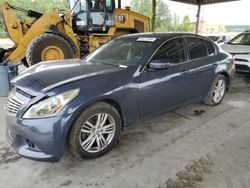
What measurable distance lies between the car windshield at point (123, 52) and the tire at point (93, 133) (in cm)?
78

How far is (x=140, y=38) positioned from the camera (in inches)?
154

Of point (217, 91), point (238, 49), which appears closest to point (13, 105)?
point (217, 91)

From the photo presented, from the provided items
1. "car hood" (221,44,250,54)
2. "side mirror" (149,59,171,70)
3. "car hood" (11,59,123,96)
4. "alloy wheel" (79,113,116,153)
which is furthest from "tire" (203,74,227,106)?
"car hood" (221,44,250,54)

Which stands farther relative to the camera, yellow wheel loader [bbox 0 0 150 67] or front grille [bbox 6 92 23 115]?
yellow wheel loader [bbox 0 0 150 67]

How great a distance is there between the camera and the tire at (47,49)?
21.4ft

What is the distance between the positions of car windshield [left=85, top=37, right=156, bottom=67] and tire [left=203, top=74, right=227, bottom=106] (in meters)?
1.80

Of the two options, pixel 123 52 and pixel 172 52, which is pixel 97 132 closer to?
pixel 123 52

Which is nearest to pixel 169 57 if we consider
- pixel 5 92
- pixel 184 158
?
pixel 184 158

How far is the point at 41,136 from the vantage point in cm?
254

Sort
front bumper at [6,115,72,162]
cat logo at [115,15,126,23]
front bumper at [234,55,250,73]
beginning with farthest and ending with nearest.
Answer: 1. cat logo at [115,15,126,23]
2. front bumper at [234,55,250,73]
3. front bumper at [6,115,72,162]

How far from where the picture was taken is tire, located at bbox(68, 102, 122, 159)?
9.01ft

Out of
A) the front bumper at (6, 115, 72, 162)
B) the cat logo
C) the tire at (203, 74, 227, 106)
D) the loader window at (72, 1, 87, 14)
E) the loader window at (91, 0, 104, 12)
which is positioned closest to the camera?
the front bumper at (6, 115, 72, 162)

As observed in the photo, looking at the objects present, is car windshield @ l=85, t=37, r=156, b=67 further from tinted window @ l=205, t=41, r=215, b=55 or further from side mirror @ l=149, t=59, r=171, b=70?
tinted window @ l=205, t=41, r=215, b=55

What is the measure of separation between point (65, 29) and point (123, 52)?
4569mm
